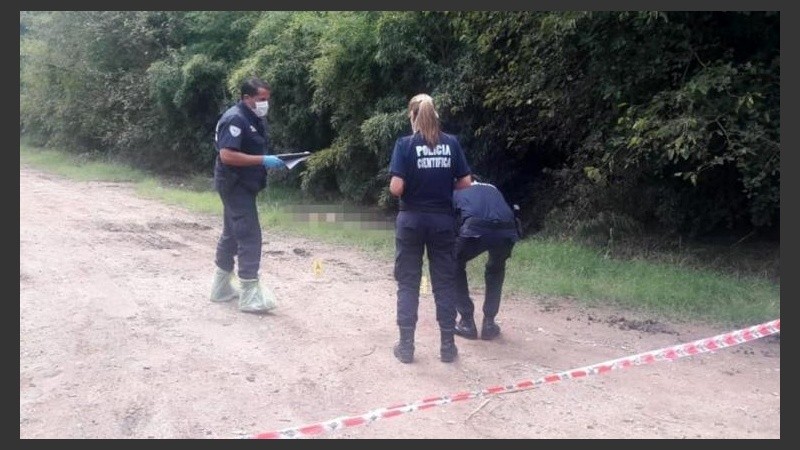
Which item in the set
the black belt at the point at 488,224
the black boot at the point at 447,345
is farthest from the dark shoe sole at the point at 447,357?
the black belt at the point at 488,224

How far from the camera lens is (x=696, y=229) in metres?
10.2

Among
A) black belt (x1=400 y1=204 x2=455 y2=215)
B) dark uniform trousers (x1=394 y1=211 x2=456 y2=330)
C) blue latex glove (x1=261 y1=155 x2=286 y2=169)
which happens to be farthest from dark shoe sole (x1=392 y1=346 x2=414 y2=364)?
blue latex glove (x1=261 y1=155 x2=286 y2=169)

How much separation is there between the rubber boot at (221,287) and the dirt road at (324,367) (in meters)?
0.11

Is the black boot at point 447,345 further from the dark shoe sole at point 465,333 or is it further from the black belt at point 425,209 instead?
the black belt at point 425,209

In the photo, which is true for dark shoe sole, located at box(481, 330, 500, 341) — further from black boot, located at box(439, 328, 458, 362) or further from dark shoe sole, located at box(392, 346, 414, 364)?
dark shoe sole, located at box(392, 346, 414, 364)

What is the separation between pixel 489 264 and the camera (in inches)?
252

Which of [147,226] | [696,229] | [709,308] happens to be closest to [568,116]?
[696,229]

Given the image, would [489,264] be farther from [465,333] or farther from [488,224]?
[465,333]

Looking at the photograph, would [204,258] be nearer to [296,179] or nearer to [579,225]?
[579,225]

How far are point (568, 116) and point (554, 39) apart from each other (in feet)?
3.98

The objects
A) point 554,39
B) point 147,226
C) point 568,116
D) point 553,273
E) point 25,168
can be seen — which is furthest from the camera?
point 25,168

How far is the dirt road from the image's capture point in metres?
4.73

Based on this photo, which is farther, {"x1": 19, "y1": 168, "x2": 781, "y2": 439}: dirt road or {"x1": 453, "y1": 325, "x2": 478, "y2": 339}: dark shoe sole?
{"x1": 453, "y1": 325, "x2": 478, "y2": 339}: dark shoe sole

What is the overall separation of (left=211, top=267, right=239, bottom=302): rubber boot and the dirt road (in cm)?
11
